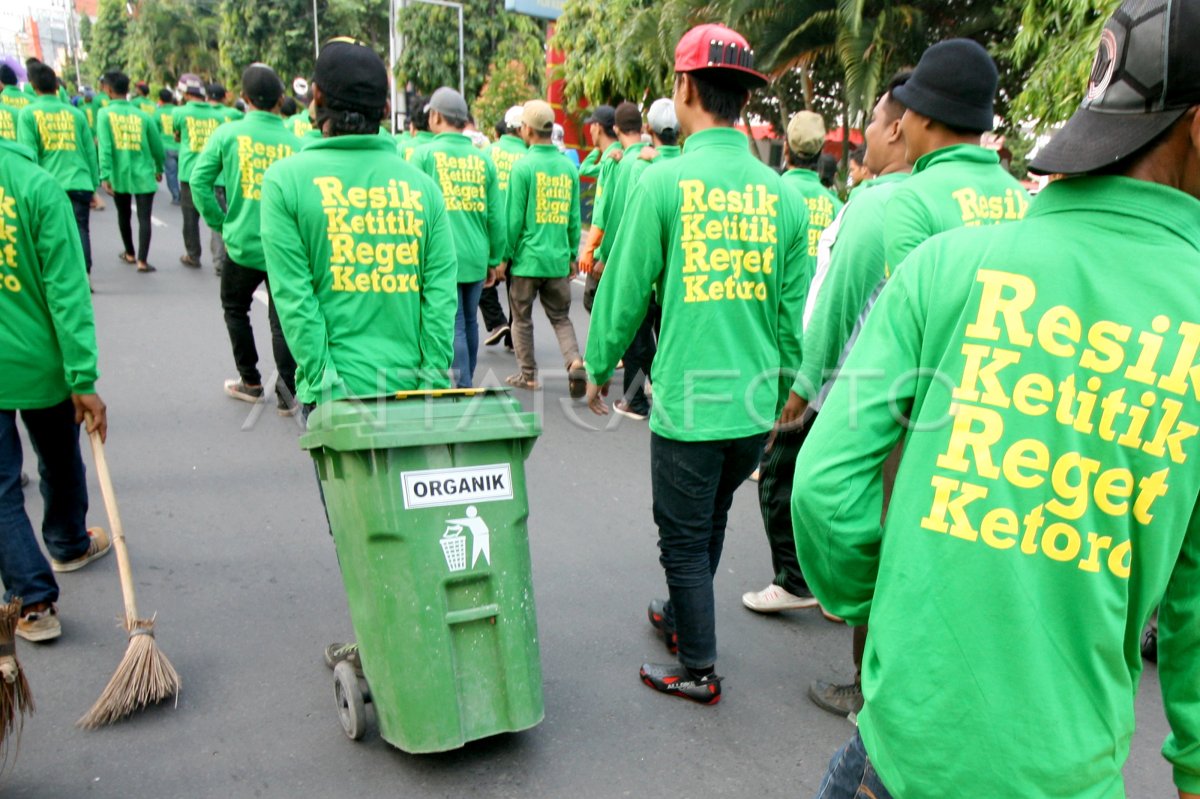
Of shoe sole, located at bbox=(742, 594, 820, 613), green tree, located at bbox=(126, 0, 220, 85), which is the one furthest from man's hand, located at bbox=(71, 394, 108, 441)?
green tree, located at bbox=(126, 0, 220, 85)

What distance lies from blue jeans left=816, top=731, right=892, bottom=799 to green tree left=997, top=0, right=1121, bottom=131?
6702 mm

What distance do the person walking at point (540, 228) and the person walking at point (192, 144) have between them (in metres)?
4.72

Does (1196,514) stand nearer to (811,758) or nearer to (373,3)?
(811,758)

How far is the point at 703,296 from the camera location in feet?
10.0

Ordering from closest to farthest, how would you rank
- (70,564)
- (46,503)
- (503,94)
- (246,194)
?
(46,503) < (70,564) < (246,194) < (503,94)

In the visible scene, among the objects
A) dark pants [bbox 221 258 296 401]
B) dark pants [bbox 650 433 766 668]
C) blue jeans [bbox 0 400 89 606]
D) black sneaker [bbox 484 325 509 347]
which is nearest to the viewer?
dark pants [bbox 650 433 766 668]

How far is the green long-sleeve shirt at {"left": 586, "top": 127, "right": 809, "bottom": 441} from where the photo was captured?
9.88 ft

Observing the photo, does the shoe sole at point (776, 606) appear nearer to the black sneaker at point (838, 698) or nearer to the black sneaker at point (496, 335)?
the black sneaker at point (838, 698)

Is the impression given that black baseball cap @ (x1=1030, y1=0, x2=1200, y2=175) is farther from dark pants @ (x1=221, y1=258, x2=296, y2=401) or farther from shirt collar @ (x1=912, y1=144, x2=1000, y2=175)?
dark pants @ (x1=221, y1=258, x2=296, y2=401)

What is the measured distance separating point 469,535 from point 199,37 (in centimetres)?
3843

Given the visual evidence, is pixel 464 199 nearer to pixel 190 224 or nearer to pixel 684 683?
pixel 684 683

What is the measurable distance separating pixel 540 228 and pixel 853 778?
5.71m

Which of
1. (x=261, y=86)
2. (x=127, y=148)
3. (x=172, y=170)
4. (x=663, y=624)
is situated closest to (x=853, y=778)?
(x=663, y=624)

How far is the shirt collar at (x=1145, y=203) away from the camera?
127cm
